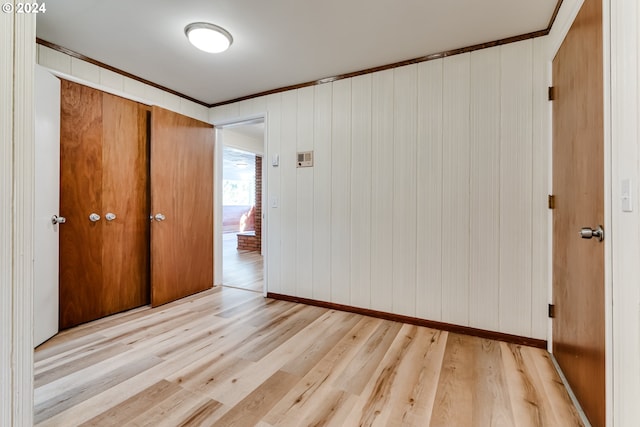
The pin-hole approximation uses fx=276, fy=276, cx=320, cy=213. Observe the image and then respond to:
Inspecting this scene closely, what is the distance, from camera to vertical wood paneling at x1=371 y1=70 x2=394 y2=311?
8.45 feet

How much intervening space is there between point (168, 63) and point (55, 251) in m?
1.88

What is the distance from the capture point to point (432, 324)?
2391 millimetres

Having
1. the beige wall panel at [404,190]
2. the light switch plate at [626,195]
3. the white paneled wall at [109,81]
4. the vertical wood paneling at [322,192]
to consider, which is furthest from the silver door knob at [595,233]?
the white paneled wall at [109,81]

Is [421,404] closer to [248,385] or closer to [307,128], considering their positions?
[248,385]

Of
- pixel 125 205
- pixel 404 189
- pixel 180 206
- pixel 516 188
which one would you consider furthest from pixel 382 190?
pixel 125 205

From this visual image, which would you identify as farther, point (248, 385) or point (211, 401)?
point (248, 385)

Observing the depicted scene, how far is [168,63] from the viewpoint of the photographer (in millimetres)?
2574

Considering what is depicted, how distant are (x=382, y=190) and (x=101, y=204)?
2.63 meters

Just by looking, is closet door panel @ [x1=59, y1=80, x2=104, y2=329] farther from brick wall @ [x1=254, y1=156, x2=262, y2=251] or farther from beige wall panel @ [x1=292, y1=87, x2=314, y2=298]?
brick wall @ [x1=254, y1=156, x2=262, y2=251]

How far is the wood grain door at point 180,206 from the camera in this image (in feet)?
9.41

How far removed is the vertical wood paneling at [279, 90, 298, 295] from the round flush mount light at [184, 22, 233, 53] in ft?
3.27

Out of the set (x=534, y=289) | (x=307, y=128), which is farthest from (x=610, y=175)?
(x=307, y=128)

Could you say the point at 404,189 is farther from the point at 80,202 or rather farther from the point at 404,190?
the point at 80,202

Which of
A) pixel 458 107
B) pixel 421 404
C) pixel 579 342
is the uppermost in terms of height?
pixel 458 107
